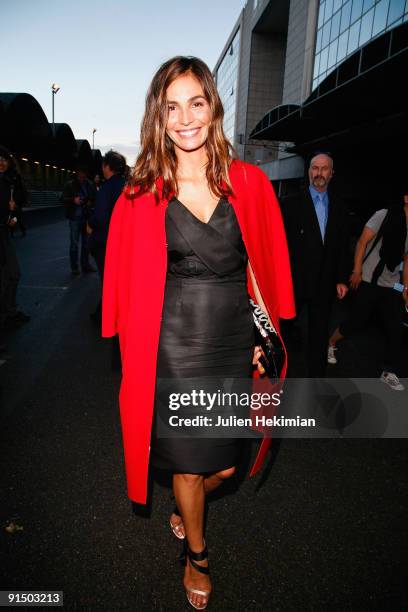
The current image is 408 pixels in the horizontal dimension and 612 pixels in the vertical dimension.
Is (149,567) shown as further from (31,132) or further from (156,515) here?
(31,132)

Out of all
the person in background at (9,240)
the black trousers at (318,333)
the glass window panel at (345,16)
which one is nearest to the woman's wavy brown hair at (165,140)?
the black trousers at (318,333)

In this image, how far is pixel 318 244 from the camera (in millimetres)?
3486

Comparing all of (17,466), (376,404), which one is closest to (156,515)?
(17,466)

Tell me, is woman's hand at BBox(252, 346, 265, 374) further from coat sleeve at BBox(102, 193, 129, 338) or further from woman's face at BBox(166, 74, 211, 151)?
woman's face at BBox(166, 74, 211, 151)

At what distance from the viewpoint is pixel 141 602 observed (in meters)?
1.89

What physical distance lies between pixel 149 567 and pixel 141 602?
19 centimetres

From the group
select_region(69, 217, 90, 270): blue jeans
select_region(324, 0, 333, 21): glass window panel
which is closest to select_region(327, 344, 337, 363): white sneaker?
select_region(69, 217, 90, 270): blue jeans

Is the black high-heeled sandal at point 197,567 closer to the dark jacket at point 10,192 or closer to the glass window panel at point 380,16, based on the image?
the dark jacket at point 10,192

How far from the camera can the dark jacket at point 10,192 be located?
16.4ft

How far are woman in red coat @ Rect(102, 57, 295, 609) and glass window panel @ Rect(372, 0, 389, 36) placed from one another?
2194 centimetres

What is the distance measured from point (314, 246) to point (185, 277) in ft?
6.60

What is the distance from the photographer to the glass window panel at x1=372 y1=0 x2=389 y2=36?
18312mm

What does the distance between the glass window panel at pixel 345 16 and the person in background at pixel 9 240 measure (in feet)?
76.2

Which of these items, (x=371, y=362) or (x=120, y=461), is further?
(x=371, y=362)
